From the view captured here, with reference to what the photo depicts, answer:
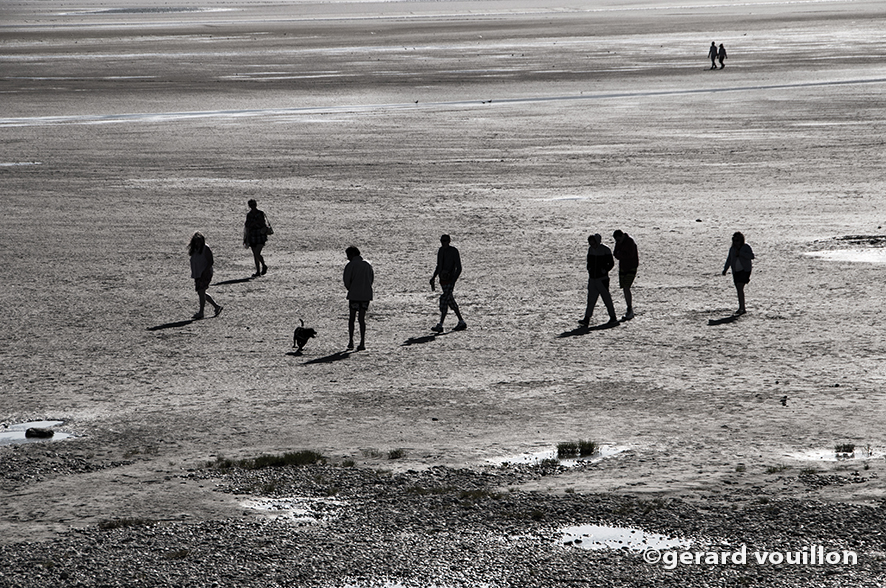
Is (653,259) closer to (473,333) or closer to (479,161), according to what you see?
(473,333)

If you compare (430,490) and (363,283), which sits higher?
(363,283)

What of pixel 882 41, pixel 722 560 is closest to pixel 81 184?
pixel 722 560

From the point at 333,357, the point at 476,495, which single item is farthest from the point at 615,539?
the point at 333,357

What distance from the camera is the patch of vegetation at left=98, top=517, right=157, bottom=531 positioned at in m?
10.8

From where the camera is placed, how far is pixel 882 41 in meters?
84.7

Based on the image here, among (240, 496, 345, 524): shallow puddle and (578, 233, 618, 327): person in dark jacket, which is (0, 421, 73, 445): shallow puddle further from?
(578, 233, 618, 327): person in dark jacket

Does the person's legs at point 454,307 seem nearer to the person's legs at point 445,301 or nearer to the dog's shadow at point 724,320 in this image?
the person's legs at point 445,301

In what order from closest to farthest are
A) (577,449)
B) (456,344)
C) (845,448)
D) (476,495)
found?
(476,495)
(845,448)
(577,449)
(456,344)

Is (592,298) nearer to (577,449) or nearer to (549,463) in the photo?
(577,449)

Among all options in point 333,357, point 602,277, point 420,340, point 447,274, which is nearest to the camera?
point 333,357

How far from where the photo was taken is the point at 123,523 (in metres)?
10.9

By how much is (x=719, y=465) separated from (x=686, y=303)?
7.56 meters

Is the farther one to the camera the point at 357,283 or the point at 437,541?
the point at 357,283

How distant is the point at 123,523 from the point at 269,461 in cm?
199
